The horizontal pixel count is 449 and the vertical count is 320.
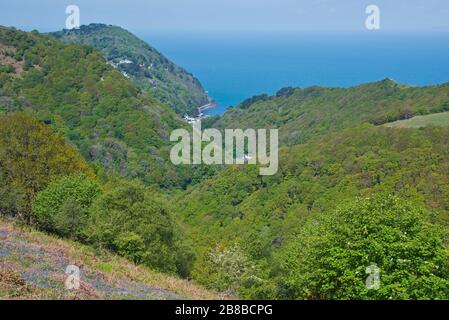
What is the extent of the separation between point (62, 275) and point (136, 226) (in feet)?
37.5

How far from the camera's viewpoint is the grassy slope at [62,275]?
38.6ft

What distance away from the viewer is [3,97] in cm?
12056

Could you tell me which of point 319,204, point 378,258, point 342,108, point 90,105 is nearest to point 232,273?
point 378,258

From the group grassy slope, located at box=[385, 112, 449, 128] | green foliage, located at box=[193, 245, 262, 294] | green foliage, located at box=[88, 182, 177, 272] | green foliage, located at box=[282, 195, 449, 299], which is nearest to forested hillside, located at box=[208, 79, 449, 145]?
grassy slope, located at box=[385, 112, 449, 128]

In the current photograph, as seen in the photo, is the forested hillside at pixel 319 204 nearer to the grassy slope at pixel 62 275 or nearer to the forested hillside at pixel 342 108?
the grassy slope at pixel 62 275

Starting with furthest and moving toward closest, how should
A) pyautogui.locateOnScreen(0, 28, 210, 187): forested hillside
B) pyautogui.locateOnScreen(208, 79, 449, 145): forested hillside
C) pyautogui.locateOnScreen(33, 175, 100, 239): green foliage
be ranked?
pyautogui.locateOnScreen(208, 79, 449, 145): forested hillside < pyautogui.locateOnScreen(0, 28, 210, 187): forested hillside < pyautogui.locateOnScreen(33, 175, 100, 239): green foliage

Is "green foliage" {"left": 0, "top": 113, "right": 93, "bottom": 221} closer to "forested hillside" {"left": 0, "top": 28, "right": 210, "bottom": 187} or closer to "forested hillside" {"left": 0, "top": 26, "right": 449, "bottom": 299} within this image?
"forested hillside" {"left": 0, "top": 26, "right": 449, "bottom": 299}

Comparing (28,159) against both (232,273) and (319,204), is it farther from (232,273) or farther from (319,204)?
(319,204)

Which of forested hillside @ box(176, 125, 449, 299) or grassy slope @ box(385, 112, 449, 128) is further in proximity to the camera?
grassy slope @ box(385, 112, 449, 128)

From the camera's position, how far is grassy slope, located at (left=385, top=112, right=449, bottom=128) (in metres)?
90.9

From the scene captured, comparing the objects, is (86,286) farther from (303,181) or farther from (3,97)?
(3,97)

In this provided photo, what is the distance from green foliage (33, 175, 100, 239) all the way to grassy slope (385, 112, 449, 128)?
73.3 meters
